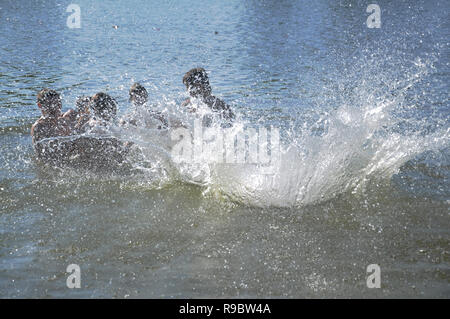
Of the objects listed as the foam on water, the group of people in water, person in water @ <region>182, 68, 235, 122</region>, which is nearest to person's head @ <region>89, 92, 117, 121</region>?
the group of people in water

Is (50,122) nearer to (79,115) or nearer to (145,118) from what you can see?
(79,115)

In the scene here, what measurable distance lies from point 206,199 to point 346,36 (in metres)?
12.8

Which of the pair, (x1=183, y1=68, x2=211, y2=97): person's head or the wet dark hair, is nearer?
the wet dark hair

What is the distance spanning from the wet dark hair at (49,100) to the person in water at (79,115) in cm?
24

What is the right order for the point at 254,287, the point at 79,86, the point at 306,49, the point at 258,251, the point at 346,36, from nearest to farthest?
1. the point at 254,287
2. the point at 258,251
3. the point at 79,86
4. the point at 306,49
5. the point at 346,36

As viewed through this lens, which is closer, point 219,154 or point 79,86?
point 219,154

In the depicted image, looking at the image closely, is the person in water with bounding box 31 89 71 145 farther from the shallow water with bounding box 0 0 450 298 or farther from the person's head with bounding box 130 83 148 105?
the person's head with bounding box 130 83 148 105

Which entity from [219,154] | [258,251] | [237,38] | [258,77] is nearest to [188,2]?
[237,38]

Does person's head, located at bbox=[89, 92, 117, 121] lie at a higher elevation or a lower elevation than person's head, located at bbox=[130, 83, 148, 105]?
lower

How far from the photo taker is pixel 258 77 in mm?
12172

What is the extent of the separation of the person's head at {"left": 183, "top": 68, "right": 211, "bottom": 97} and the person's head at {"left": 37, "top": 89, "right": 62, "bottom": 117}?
1.96 m

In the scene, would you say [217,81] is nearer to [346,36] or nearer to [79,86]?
[79,86]

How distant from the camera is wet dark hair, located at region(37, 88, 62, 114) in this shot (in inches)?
282

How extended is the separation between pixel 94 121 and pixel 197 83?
162 centimetres
